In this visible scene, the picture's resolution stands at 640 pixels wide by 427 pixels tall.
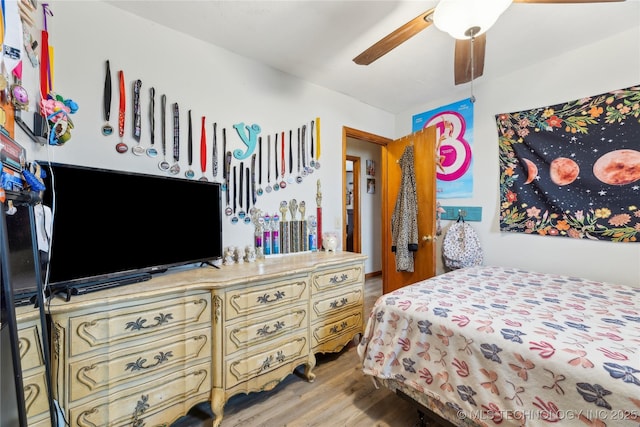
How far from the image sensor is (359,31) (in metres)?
1.76

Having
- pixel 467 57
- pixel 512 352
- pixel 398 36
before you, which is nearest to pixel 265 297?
pixel 512 352

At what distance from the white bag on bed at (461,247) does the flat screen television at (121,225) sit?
7.54ft

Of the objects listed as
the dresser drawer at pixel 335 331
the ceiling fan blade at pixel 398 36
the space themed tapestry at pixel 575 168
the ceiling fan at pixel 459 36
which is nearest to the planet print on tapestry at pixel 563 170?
the space themed tapestry at pixel 575 168

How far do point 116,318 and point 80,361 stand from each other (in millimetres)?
192

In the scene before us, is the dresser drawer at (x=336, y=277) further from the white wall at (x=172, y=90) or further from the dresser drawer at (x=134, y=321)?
the dresser drawer at (x=134, y=321)

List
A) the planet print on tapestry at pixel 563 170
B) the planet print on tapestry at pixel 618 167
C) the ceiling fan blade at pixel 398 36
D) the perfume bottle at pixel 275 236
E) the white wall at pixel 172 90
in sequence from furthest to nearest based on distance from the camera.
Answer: the perfume bottle at pixel 275 236 < the planet print on tapestry at pixel 563 170 < the planet print on tapestry at pixel 618 167 < the white wall at pixel 172 90 < the ceiling fan blade at pixel 398 36

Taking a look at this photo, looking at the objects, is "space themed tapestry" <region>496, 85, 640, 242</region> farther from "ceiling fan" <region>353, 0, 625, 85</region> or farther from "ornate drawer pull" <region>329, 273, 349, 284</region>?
"ornate drawer pull" <region>329, 273, 349, 284</region>

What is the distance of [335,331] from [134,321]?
1.35m

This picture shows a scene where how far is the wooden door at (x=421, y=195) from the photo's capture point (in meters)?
2.65

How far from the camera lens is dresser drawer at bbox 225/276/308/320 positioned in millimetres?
1459

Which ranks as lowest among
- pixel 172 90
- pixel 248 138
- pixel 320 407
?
pixel 320 407

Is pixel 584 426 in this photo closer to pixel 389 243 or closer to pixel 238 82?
pixel 389 243

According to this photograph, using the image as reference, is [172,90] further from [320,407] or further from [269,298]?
[320,407]

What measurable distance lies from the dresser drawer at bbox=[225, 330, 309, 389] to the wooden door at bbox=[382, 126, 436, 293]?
62.3 inches
